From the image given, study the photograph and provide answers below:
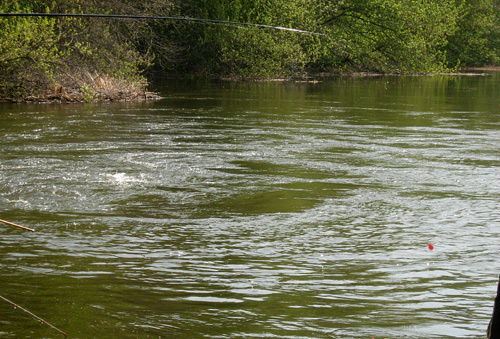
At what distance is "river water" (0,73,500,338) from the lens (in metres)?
4.33

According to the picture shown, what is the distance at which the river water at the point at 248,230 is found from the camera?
433cm

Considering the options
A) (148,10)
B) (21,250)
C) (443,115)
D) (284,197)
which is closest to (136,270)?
(21,250)

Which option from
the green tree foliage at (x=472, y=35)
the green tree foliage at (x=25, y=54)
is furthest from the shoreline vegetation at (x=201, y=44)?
the green tree foliage at (x=472, y=35)

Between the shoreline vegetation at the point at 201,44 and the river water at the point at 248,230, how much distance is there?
15.7 ft

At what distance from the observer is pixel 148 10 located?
23875 mm

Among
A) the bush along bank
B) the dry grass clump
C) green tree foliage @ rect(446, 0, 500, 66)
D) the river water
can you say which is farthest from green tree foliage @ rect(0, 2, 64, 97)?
green tree foliage @ rect(446, 0, 500, 66)

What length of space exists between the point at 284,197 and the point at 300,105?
1156 cm

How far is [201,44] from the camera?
31.0m

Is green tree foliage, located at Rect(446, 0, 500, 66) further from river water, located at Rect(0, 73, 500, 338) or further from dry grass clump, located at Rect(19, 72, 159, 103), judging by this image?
river water, located at Rect(0, 73, 500, 338)

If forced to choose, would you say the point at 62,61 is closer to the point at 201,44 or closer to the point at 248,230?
the point at 201,44

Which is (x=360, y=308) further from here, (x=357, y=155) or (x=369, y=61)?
(x=369, y=61)

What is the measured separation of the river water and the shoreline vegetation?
15.7 feet

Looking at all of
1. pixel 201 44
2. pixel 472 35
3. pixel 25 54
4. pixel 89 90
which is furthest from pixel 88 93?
pixel 472 35

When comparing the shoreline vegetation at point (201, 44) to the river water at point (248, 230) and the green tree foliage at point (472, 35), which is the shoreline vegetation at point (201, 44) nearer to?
the river water at point (248, 230)
